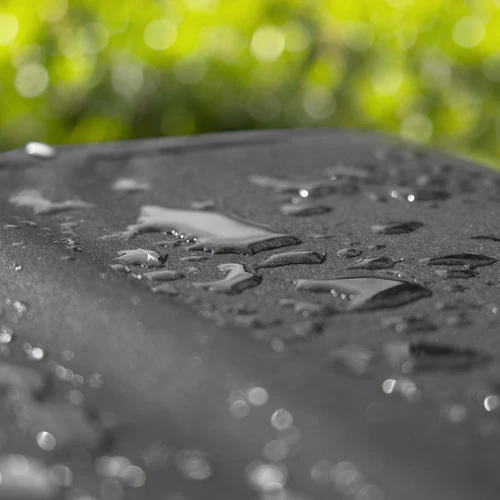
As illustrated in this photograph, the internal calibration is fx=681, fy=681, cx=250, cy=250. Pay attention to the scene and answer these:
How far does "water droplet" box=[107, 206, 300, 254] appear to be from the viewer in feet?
3.35

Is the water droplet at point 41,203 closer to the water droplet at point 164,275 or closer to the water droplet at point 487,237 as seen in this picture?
the water droplet at point 164,275

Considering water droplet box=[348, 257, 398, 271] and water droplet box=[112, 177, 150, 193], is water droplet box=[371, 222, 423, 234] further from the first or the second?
water droplet box=[112, 177, 150, 193]

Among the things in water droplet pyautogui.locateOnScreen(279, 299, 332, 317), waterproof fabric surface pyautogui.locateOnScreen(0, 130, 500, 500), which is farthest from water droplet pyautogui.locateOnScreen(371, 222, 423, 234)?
water droplet pyautogui.locateOnScreen(279, 299, 332, 317)

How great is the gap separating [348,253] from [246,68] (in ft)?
7.42

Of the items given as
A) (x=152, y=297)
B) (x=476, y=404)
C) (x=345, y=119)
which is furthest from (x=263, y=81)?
(x=476, y=404)

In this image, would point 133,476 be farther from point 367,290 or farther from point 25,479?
point 367,290

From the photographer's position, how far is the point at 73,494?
0.53 metres

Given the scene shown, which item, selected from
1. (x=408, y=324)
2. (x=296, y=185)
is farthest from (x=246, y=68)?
(x=408, y=324)

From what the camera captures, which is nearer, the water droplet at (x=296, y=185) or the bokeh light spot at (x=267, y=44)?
the water droplet at (x=296, y=185)

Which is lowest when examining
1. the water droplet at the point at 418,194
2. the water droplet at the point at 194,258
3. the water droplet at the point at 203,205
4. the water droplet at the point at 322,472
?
the water droplet at the point at 322,472

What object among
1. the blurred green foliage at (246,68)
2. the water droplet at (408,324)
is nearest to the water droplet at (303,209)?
the water droplet at (408,324)

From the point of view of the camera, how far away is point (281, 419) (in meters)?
0.59

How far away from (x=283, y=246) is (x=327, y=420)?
468mm

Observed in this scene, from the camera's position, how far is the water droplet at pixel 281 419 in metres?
0.59
